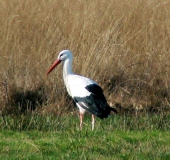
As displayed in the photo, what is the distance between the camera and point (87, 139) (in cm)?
607

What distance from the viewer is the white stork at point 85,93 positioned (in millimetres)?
7523

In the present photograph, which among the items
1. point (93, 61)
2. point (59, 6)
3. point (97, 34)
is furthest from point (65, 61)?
A: point (59, 6)

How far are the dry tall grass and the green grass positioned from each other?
1425 millimetres

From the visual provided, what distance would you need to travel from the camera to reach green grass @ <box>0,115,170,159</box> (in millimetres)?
5543

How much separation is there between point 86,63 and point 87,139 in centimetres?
→ 327

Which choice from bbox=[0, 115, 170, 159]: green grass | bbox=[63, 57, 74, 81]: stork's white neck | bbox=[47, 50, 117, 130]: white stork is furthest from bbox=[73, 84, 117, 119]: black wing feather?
bbox=[63, 57, 74, 81]: stork's white neck

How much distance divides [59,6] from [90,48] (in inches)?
66.8

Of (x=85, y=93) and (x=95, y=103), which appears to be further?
(x=85, y=93)

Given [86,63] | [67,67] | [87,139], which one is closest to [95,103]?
[67,67]

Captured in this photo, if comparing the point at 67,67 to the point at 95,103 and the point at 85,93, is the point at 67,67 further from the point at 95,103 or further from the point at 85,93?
the point at 95,103

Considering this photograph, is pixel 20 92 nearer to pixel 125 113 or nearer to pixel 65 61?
pixel 65 61

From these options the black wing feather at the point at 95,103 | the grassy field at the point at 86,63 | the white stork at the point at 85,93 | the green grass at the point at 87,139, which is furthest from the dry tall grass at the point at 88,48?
the green grass at the point at 87,139

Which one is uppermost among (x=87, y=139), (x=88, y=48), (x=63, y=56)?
(x=63, y=56)

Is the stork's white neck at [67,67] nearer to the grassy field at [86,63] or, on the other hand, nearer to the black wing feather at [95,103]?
the grassy field at [86,63]
